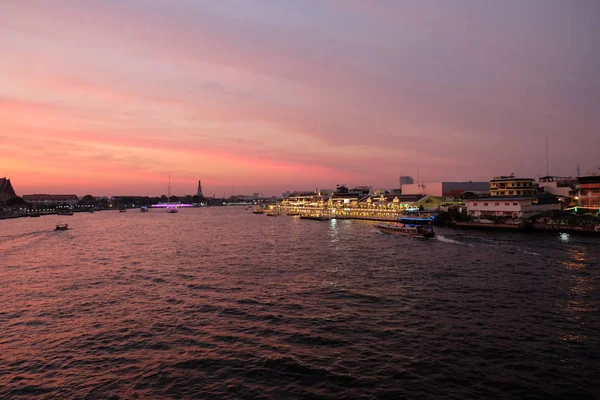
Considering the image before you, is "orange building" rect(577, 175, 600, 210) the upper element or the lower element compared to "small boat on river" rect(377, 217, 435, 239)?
upper

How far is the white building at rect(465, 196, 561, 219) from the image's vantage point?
65938 mm

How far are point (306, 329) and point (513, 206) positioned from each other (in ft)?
209

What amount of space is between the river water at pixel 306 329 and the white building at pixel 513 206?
31.7 meters

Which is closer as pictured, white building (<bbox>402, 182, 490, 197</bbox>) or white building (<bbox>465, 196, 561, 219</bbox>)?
white building (<bbox>465, 196, 561, 219</bbox>)

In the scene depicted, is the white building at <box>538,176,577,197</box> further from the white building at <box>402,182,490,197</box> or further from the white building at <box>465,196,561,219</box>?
the white building at <box>402,182,490,197</box>

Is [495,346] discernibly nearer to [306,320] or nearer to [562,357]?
[562,357]

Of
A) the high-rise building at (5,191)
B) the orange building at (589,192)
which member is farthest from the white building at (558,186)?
the high-rise building at (5,191)

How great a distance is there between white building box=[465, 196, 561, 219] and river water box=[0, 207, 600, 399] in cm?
3174

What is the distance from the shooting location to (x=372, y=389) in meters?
12.6

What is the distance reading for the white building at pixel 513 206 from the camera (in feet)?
216

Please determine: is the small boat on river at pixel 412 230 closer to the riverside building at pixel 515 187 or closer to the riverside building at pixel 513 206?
the riverside building at pixel 513 206

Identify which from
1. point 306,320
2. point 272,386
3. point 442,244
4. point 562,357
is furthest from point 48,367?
point 442,244

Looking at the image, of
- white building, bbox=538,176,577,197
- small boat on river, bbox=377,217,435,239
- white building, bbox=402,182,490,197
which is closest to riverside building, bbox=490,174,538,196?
white building, bbox=538,176,577,197

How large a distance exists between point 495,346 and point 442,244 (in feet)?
110
